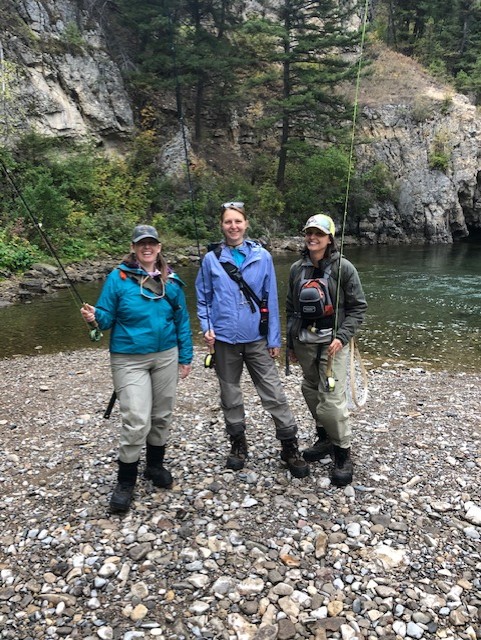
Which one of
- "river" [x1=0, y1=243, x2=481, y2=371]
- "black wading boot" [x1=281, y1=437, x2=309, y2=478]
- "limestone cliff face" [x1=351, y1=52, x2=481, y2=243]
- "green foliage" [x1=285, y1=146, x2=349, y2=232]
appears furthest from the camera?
"limestone cliff face" [x1=351, y1=52, x2=481, y2=243]

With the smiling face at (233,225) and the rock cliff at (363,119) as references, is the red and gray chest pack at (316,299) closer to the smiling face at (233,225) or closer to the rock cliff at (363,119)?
the smiling face at (233,225)

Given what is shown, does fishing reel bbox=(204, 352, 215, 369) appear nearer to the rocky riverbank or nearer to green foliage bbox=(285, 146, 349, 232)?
the rocky riverbank

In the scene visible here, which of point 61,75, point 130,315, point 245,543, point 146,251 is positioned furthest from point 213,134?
point 245,543

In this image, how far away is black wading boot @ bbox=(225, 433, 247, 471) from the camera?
16.7ft

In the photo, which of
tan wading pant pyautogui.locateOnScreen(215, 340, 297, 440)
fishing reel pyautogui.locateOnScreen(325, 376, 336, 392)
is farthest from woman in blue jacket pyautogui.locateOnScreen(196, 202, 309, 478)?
fishing reel pyautogui.locateOnScreen(325, 376, 336, 392)

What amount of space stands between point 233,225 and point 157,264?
841 mm

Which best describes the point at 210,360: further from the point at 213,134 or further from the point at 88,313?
the point at 213,134

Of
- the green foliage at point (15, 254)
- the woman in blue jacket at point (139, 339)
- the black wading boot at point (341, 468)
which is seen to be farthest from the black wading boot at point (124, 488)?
the green foliage at point (15, 254)

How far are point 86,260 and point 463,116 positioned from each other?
32.9 meters

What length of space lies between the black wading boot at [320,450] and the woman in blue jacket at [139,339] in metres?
1.73

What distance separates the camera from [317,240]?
4488 millimetres

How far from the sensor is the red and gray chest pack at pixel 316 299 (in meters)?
4.54

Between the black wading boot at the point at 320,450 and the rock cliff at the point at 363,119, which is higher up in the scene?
the rock cliff at the point at 363,119

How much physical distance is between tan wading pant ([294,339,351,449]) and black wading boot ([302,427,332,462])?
0.51 metres
